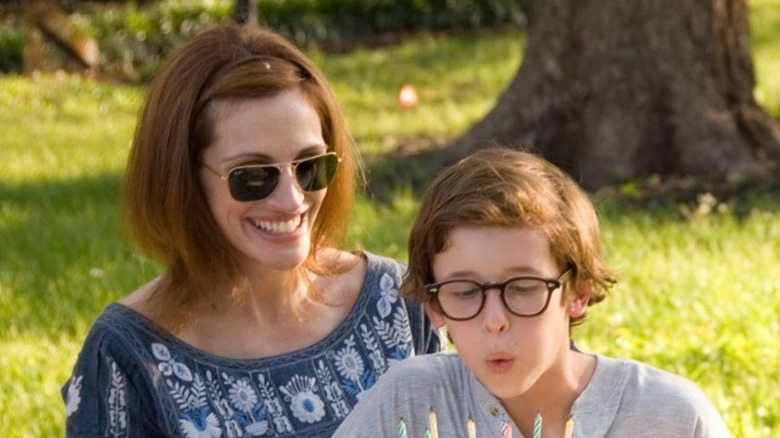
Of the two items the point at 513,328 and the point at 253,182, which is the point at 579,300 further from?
the point at 253,182

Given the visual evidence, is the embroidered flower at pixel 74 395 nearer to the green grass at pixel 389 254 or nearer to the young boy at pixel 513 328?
the young boy at pixel 513 328

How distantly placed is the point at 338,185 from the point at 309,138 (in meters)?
0.26

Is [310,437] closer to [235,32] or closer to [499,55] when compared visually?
[235,32]

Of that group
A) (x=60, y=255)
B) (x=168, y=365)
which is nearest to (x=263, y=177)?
(x=168, y=365)

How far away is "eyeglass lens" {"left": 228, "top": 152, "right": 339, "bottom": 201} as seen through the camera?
10.9ft

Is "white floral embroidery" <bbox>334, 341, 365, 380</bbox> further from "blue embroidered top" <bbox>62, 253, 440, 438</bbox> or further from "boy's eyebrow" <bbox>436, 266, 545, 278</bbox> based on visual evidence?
"boy's eyebrow" <bbox>436, 266, 545, 278</bbox>

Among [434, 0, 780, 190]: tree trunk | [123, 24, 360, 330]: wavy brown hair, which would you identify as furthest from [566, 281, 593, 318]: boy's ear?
[434, 0, 780, 190]: tree trunk

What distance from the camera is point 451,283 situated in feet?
8.22

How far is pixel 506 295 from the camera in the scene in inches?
97.3

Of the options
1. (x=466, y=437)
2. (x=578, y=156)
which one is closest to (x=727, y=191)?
(x=578, y=156)

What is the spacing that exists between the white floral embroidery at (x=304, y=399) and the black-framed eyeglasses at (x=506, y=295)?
109 cm

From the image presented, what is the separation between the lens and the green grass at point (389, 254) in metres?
4.98

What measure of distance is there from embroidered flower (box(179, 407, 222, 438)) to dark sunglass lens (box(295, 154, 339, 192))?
22.0 inches

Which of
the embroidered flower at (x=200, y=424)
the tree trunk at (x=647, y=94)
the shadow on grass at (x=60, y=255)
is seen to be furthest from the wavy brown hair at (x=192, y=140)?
the tree trunk at (x=647, y=94)
